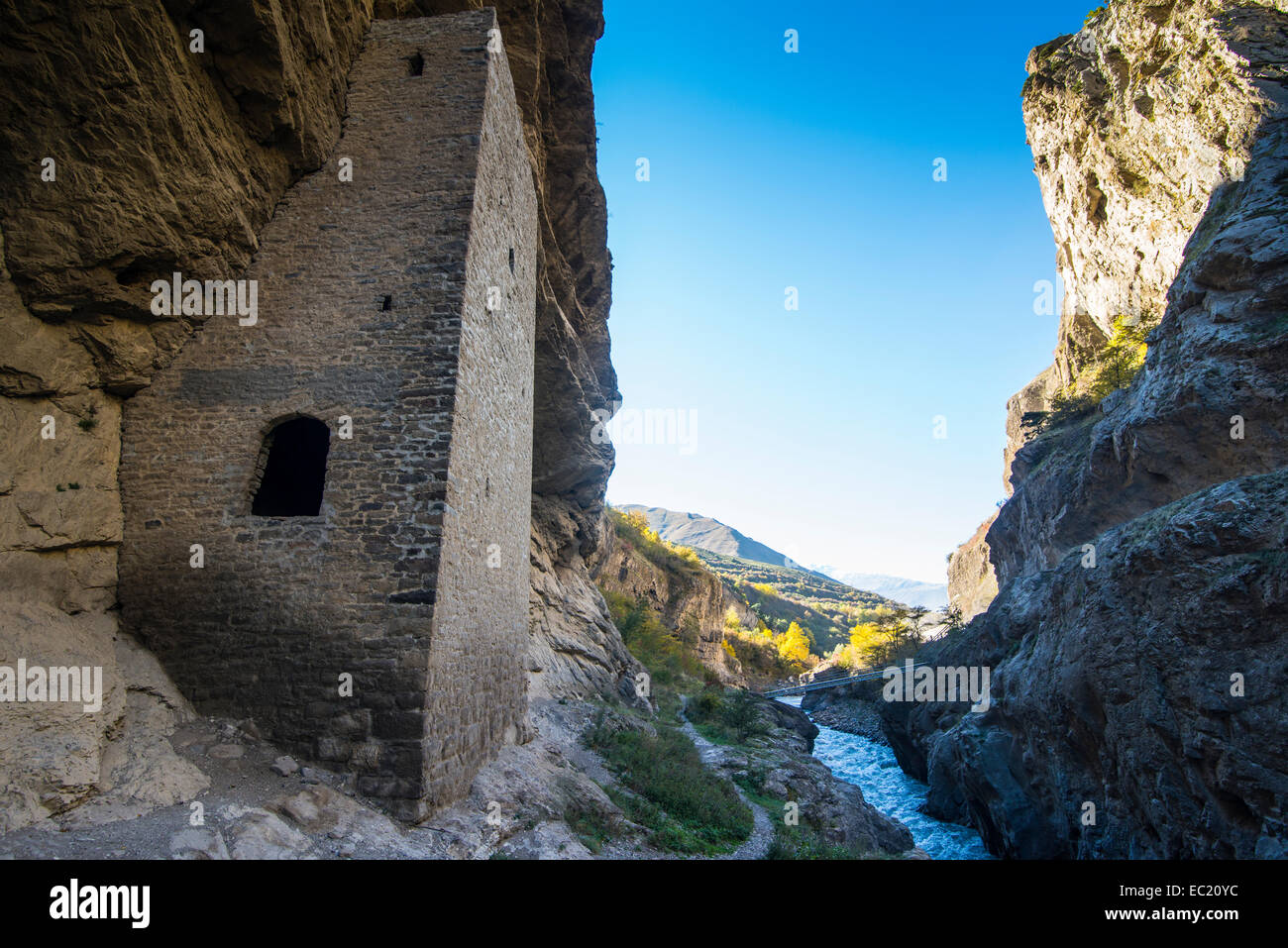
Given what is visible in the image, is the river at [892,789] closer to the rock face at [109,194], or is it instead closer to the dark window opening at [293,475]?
the dark window opening at [293,475]

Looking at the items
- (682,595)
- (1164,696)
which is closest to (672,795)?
(1164,696)

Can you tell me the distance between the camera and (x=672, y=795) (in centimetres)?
1106

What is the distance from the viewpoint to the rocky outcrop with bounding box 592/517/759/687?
4006 cm

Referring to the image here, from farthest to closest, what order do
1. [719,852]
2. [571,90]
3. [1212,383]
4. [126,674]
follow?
1. [571,90]
2. [1212,383]
3. [719,852]
4. [126,674]

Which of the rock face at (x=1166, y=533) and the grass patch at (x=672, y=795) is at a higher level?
the rock face at (x=1166, y=533)

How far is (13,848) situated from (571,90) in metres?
15.8

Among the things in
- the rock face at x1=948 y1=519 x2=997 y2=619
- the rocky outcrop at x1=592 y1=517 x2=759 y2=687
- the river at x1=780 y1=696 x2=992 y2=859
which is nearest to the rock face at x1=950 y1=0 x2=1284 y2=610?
the river at x1=780 y1=696 x2=992 y2=859

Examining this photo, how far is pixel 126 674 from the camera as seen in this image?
6.84m

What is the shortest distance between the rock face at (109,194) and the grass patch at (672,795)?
7.64 meters

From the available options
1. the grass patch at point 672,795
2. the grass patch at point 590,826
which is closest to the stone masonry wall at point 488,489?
the grass patch at point 590,826

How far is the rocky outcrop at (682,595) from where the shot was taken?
131 ft

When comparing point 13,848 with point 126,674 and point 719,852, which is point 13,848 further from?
point 719,852
